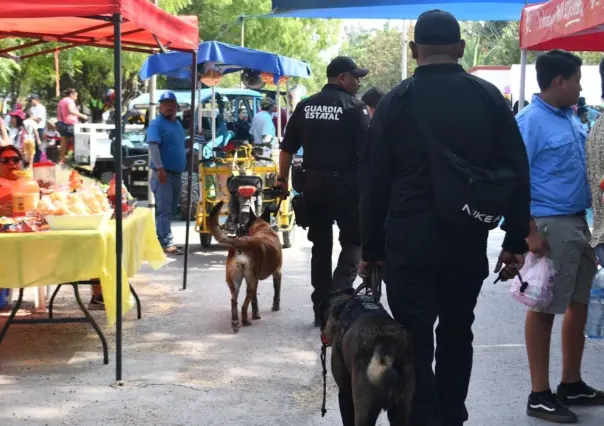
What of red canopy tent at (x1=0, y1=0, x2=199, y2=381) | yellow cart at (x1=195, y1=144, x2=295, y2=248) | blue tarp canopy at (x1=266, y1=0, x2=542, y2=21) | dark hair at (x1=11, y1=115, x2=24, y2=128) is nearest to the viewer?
red canopy tent at (x1=0, y1=0, x2=199, y2=381)

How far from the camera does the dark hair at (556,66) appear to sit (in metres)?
4.92

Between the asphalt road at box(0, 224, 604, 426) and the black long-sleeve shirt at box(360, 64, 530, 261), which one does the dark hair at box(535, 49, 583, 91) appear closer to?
the black long-sleeve shirt at box(360, 64, 530, 261)

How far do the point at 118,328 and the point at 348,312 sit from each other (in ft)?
7.52

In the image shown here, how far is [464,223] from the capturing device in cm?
374

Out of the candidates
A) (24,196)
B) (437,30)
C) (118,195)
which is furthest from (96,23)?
(437,30)

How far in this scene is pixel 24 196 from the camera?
21.0ft

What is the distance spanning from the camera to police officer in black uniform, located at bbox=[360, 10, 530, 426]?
3.81 meters

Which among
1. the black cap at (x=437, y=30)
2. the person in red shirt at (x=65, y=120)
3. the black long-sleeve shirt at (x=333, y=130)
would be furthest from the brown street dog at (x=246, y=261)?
the person in red shirt at (x=65, y=120)

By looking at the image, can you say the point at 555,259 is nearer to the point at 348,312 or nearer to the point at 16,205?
the point at 348,312

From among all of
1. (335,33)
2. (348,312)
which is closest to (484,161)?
(348,312)

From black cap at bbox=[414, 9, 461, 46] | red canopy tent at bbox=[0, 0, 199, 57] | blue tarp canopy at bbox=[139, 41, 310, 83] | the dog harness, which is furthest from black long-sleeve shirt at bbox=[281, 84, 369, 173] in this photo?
→ blue tarp canopy at bbox=[139, 41, 310, 83]

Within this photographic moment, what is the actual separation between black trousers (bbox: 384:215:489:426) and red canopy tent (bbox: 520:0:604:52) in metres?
2.67

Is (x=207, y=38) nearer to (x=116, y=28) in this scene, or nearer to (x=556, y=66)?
(x=116, y=28)

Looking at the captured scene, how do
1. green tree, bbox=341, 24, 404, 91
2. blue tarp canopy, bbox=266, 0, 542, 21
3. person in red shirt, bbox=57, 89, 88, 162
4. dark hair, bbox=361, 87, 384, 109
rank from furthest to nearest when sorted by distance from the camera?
green tree, bbox=341, 24, 404, 91 → person in red shirt, bbox=57, 89, 88, 162 → blue tarp canopy, bbox=266, 0, 542, 21 → dark hair, bbox=361, 87, 384, 109
